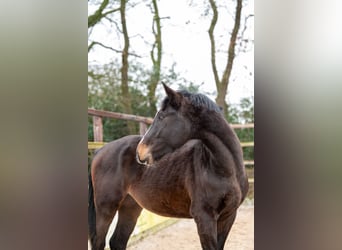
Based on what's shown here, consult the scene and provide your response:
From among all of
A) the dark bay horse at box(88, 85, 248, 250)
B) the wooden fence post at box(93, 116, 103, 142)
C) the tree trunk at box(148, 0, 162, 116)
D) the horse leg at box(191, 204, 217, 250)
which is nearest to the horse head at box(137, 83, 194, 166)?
the dark bay horse at box(88, 85, 248, 250)

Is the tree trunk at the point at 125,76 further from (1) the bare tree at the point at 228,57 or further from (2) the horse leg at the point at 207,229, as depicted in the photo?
(2) the horse leg at the point at 207,229

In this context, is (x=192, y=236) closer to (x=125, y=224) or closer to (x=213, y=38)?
Answer: (x=125, y=224)

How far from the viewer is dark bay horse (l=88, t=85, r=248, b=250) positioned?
2.01 m

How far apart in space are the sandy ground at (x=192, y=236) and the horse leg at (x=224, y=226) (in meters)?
0.02

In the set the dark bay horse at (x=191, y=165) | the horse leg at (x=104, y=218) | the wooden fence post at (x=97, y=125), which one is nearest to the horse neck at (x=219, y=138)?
the dark bay horse at (x=191, y=165)

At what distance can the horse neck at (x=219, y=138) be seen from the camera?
203 cm

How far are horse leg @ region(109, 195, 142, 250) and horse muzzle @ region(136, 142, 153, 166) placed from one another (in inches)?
10.5

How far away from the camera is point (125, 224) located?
2164 mm

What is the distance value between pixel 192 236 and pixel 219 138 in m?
0.51

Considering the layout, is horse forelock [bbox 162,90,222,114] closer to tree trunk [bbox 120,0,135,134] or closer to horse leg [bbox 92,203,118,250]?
tree trunk [bbox 120,0,135,134]
